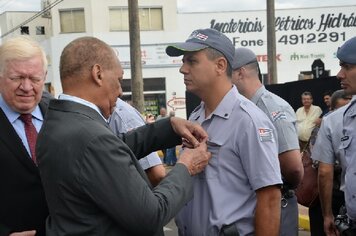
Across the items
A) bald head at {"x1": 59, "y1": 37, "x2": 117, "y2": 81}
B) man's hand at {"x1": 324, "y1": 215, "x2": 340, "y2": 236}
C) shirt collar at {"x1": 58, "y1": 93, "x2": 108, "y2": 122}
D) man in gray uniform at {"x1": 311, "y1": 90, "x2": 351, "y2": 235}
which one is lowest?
man's hand at {"x1": 324, "y1": 215, "x2": 340, "y2": 236}

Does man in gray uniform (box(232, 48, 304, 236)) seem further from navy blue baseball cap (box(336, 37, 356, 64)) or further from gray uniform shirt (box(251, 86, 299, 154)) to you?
navy blue baseball cap (box(336, 37, 356, 64))

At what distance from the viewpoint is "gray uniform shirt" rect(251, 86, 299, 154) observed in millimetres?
3252

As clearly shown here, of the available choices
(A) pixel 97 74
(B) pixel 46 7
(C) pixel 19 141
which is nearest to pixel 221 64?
(A) pixel 97 74

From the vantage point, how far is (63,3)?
82.5ft

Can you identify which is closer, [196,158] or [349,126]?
[196,158]

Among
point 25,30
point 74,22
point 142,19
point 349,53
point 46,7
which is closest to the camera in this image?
point 349,53

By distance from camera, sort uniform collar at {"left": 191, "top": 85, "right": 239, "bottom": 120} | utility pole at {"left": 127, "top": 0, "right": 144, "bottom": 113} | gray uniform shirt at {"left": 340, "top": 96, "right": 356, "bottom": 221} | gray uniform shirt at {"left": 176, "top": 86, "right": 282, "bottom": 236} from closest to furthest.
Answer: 1. gray uniform shirt at {"left": 176, "top": 86, "right": 282, "bottom": 236}
2. uniform collar at {"left": 191, "top": 85, "right": 239, "bottom": 120}
3. gray uniform shirt at {"left": 340, "top": 96, "right": 356, "bottom": 221}
4. utility pole at {"left": 127, "top": 0, "right": 144, "bottom": 113}

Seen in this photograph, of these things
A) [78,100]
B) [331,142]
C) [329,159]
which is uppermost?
[78,100]

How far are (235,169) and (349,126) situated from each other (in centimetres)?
122

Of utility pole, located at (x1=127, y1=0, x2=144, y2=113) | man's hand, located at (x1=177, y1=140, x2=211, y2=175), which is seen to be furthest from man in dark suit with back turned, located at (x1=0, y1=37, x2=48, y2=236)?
utility pole, located at (x1=127, y1=0, x2=144, y2=113)

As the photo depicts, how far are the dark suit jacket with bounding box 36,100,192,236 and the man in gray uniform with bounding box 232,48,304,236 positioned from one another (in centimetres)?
155

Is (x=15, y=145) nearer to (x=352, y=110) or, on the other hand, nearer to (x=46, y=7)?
(x=352, y=110)

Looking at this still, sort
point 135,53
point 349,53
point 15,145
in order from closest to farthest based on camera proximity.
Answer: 1. point 15,145
2. point 349,53
3. point 135,53

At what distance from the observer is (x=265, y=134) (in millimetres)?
2197
